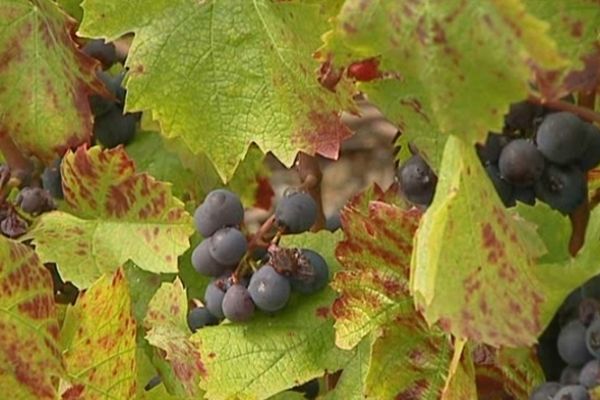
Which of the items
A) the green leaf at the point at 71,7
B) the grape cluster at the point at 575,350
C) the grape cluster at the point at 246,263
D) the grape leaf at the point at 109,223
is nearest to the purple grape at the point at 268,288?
the grape cluster at the point at 246,263

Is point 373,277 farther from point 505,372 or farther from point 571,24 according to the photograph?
point 571,24

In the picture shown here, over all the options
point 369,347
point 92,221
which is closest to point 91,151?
point 92,221

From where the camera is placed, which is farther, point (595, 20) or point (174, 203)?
point (174, 203)

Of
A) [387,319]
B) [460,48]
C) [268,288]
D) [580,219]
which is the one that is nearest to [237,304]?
[268,288]

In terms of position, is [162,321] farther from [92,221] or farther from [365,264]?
[365,264]

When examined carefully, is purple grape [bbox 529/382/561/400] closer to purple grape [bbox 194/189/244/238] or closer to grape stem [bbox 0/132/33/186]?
purple grape [bbox 194/189/244/238]

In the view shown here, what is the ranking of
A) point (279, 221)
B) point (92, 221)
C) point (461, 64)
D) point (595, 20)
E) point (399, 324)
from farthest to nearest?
point (92, 221), point (279, 221), point (399, 324), point (595, 20), point (461, 64)
